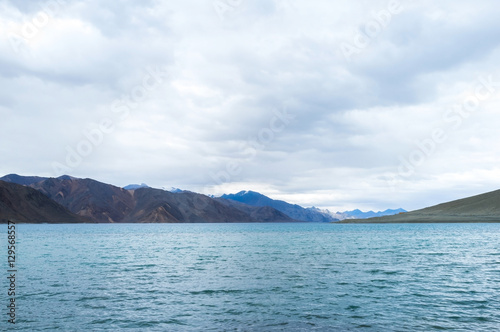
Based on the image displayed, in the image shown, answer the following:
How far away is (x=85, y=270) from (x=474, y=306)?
4543 cm

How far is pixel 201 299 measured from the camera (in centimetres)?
3197

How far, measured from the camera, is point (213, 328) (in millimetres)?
23672

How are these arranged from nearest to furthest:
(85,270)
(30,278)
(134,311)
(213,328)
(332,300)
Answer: (213,328), (134,311), (332,300), (30,278), (85,270)

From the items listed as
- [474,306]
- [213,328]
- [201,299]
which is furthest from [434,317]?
[201,299]

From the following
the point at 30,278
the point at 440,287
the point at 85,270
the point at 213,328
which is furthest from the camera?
the point at 85,270

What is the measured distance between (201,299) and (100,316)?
823 centimetres

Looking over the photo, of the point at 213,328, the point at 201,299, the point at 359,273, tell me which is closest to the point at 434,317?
the point at 213,328

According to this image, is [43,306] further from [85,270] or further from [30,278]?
[85,270]

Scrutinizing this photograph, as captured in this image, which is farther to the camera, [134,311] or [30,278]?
[30,278]

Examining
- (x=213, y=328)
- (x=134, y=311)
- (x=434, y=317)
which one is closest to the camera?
(x=213, y=328)

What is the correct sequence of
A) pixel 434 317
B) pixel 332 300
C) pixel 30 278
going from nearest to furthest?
pixel 434 317 → pixel 332 300 → pixel 30 278

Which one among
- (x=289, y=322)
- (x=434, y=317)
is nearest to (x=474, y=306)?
(x=434, y=317)

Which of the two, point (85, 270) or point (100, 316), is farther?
point (85, 270)

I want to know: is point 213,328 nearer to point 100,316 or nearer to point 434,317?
point 100,316
